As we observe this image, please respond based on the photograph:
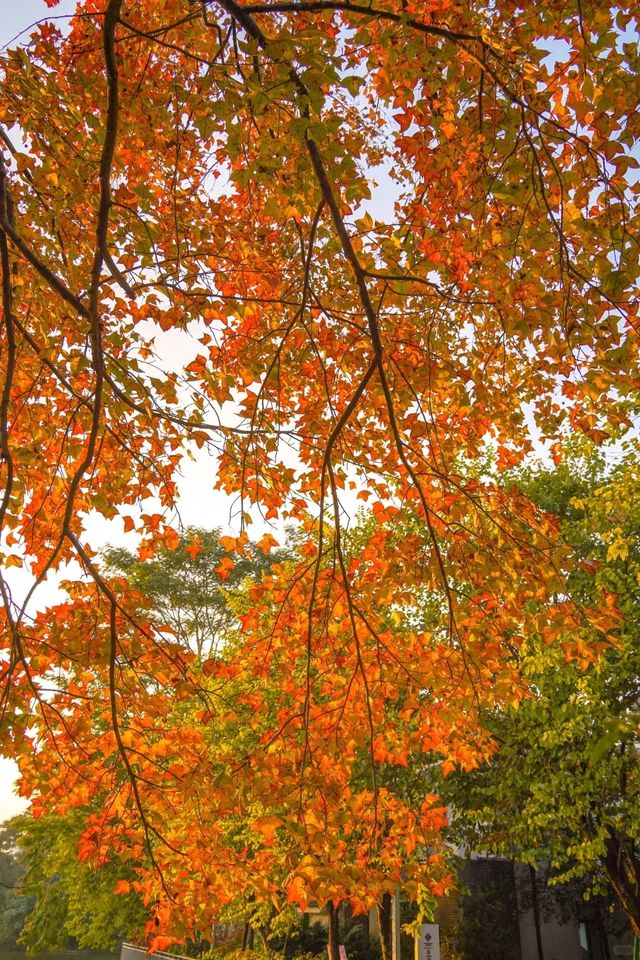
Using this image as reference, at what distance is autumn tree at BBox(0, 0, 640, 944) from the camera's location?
4121mm

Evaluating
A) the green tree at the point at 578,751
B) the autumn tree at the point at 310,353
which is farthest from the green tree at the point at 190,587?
the autumn tree at the point at 310,353

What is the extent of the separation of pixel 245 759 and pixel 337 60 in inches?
157

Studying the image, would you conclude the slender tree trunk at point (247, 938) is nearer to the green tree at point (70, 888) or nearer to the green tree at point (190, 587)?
the green tree at point (70, 888)

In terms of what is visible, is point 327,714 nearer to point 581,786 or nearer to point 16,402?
point 16,402

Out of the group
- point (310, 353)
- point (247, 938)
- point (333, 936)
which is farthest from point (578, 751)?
point (247, 938)

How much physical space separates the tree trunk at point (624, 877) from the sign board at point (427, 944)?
386 centimetres

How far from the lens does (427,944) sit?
11.1 m

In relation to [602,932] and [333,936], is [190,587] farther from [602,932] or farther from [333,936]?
[602,932]

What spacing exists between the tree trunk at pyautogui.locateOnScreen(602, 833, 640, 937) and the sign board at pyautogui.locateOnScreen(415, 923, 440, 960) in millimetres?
3859

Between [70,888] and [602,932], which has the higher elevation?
[70,888]

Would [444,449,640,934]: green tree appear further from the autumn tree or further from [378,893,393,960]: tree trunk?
the autumn tree

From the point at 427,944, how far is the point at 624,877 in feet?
16.6

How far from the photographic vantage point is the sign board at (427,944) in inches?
436

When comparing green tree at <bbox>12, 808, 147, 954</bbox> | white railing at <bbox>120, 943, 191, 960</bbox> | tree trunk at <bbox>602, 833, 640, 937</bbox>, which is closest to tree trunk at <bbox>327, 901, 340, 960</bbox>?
white railing at <bbox>120, 943, 191, 960</bbox>
